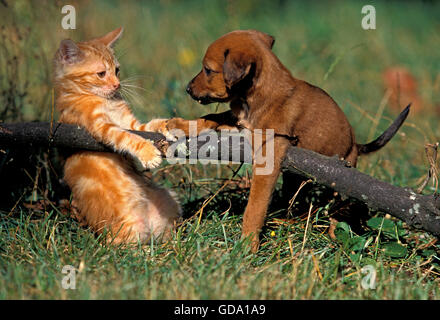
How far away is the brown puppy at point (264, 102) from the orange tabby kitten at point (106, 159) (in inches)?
22.2

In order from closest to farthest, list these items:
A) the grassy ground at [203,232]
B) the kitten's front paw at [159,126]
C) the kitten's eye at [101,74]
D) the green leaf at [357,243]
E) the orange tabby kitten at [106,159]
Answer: the grassy ground at [203,232] < the green leaf at [357,243] < the orange tabby kitten at [106,159] < the kitten's front paw at [159,126] < the kitten's eye at [101,74]

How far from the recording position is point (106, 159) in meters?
3.33

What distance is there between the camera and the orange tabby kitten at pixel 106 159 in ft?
10.4

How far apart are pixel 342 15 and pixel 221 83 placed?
6.33 metres

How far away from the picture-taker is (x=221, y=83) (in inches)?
122

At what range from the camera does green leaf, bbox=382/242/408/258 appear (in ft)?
10.1

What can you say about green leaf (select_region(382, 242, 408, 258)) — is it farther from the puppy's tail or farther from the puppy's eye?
the puppy's eye

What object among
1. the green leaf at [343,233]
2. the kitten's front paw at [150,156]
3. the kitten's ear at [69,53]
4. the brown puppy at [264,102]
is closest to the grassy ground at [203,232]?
the green leaf at [343,233]

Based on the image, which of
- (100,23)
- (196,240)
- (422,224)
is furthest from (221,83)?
(100,23)

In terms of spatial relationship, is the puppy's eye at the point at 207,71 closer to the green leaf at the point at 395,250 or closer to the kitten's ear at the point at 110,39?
the kitten's ear at the point at 110,39

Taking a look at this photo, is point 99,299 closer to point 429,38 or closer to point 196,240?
point 196,240

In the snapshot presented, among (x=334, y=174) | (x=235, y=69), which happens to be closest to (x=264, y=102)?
(x=235, y=69)

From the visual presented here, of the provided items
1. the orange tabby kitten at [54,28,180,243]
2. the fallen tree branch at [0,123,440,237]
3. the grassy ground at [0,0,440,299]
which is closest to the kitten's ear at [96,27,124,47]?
the orange tabby kitten at [54,28,180,243]

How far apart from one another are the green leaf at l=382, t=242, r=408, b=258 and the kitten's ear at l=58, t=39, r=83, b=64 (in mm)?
2277
